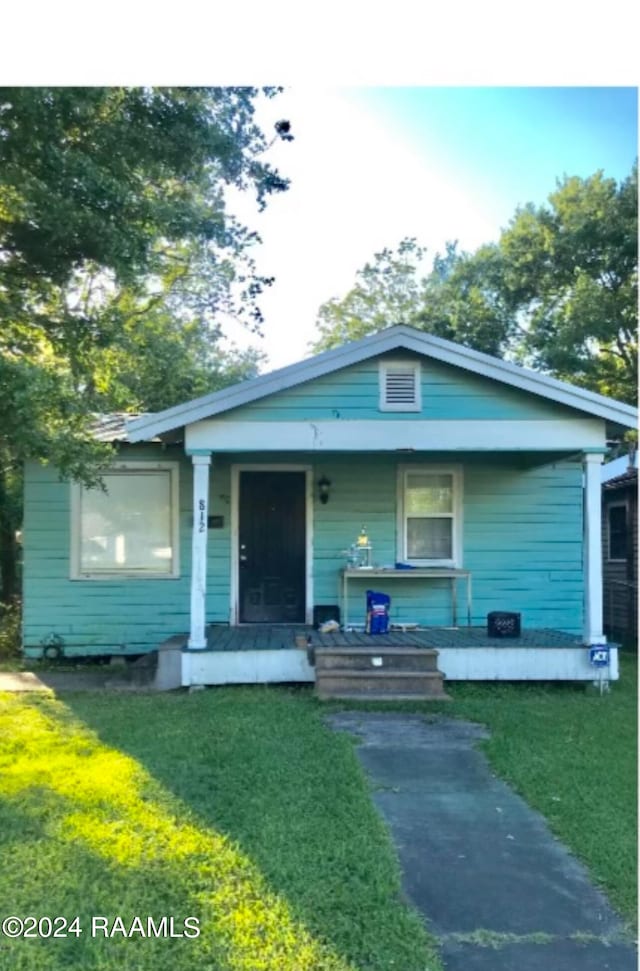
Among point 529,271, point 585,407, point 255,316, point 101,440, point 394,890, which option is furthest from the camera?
point 529,271

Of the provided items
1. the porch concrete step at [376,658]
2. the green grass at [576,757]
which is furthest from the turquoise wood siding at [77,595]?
the green grass at [576,757]

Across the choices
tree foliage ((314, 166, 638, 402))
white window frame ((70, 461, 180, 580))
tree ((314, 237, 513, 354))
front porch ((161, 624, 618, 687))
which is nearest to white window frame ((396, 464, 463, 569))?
front porch ((161, 624, 618, 687))

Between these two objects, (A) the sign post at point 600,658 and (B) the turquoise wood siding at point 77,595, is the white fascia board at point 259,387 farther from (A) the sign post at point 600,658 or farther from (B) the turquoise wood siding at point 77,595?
(A) the sign post at point 600,658

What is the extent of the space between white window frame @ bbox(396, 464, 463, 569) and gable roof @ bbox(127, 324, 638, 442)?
5.80 ft

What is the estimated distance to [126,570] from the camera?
28.9ft

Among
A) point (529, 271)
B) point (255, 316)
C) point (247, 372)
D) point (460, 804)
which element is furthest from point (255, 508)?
point (247, 372)

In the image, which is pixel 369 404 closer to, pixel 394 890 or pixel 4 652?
pixel 394 890

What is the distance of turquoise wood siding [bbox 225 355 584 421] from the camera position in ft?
24.4

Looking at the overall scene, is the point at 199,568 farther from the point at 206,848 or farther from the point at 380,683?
the point at 206,848

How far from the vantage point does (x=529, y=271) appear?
2139cm

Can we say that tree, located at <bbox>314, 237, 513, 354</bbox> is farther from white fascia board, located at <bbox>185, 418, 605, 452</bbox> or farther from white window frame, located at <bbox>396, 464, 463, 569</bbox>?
white fascia board, located at <bbox>185, 418, 605, 452</bbox>

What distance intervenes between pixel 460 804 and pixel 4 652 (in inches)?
290

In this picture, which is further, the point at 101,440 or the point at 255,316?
the point at 255,316

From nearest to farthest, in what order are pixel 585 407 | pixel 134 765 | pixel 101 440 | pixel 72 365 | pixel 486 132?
pixel 134 765, pixel 486 132, pixel 585 407, pixel 101 440, pixel 72 365
